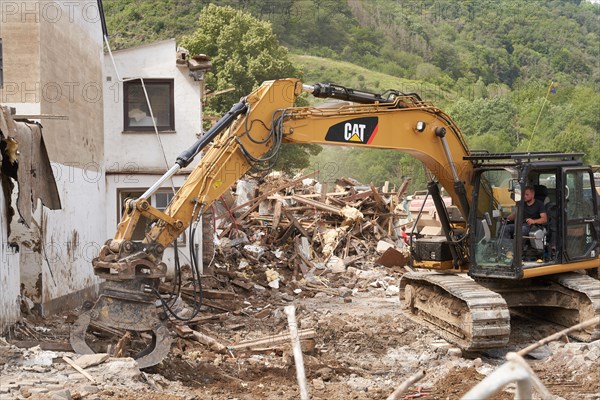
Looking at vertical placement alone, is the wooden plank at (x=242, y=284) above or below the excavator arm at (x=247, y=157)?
below

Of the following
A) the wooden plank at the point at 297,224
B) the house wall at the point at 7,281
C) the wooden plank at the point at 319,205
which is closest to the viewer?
the house wall at the point at 7,281

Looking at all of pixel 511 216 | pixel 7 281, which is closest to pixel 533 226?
pixel 511 216

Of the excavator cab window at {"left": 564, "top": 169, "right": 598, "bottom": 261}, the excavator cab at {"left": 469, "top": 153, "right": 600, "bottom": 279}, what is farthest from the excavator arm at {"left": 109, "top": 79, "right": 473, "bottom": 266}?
the excavator cab window at {"left": 564, "top": 169, "right": 598, "bottom": 261}

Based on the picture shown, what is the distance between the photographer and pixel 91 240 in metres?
17.3

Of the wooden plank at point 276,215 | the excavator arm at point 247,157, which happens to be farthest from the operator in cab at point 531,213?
the wooden plank at point 276,215

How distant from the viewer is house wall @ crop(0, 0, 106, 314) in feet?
46.3

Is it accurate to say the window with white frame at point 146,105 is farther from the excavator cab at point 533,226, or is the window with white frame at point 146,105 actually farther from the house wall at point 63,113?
the excavator cab at point 533,226

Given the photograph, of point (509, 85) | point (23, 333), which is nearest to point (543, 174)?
point (23, 333)

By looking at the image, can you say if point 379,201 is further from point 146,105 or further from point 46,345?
point 46,345

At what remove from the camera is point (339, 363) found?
38.9 feet

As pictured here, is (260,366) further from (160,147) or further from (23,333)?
(160,147)

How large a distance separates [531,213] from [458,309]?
1.85m

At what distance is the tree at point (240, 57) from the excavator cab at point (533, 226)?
34.5m

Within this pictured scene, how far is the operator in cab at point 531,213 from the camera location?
12284 millimetres
